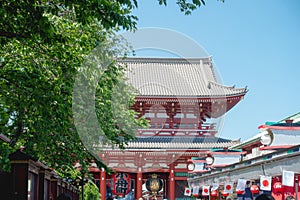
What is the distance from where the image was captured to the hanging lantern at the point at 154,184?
3750cm

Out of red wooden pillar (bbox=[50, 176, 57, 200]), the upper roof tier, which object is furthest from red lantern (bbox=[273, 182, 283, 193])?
the upper roof tier

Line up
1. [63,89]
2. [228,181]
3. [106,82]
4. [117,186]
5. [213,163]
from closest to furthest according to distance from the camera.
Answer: [63,89], [106,82], [228,181], [213,163], [117,186]

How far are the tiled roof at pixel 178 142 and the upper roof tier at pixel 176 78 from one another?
9.38ft

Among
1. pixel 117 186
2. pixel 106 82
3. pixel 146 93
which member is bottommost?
pixel 117 186

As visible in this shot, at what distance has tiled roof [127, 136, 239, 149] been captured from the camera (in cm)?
3622

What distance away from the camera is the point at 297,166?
13727mm

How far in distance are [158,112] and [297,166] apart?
953 inches

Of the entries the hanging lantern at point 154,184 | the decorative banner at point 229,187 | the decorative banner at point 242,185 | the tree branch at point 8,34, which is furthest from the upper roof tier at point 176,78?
the tree branch at point 8,34

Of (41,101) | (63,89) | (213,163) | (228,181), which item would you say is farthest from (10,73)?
(213,163)

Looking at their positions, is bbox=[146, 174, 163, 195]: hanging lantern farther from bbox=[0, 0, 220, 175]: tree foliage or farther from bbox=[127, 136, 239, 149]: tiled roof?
bbox=[0, 0, 220, 175]: tree foliage

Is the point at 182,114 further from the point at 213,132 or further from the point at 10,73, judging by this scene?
the point at 10,73

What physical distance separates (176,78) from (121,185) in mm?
10228

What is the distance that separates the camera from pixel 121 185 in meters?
36.4

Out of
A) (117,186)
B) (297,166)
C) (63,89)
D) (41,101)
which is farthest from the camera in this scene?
(117,186)
